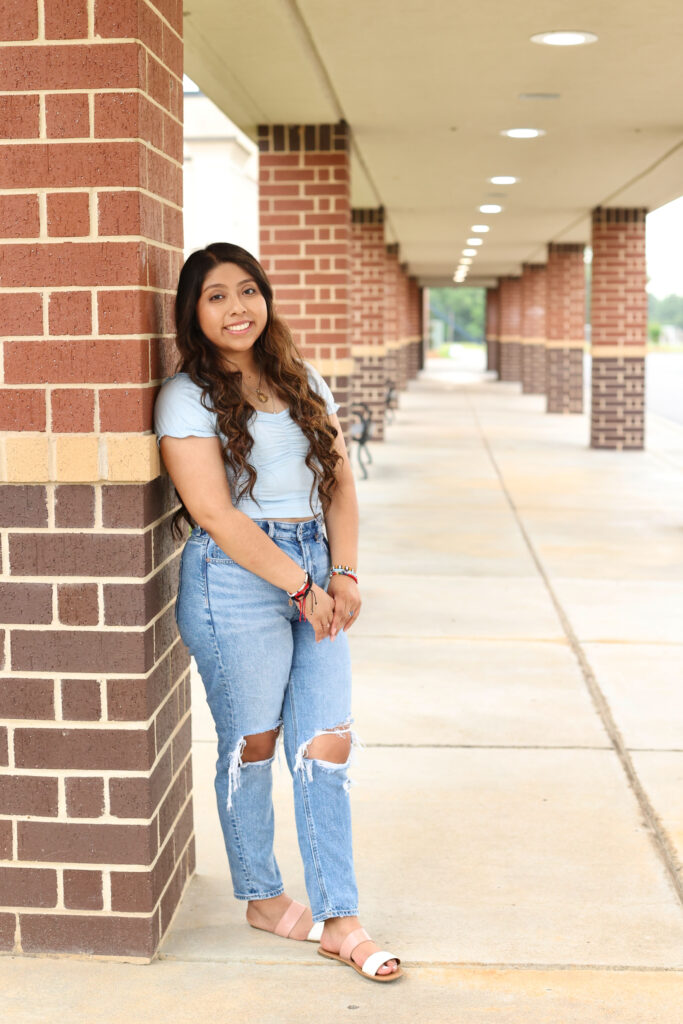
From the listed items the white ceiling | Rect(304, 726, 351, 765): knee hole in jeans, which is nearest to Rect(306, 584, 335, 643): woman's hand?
Rect(304, 726, 351, 765): knee hole in jeans

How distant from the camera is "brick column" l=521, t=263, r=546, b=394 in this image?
99.0ft

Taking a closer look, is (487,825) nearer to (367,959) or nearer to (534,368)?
(367,959)

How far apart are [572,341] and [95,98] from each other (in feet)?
67.8

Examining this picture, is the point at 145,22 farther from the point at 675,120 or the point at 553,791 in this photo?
the point at 675,120

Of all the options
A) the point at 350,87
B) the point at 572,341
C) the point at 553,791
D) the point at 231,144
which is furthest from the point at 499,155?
the point at 231,144

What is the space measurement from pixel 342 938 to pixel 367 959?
0.34 feet

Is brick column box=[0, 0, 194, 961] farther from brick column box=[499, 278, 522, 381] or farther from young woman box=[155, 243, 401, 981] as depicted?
brick column box=[499, 278, 522, 381]

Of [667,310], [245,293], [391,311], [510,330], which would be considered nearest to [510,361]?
[510,330]

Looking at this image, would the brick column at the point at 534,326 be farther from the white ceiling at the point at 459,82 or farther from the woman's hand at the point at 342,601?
the woman's hand at the point at 342,601

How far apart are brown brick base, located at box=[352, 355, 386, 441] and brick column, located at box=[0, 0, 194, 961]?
14.6 metres

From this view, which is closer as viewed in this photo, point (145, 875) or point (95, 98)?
point (95, 98)

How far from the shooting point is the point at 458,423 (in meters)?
21.4

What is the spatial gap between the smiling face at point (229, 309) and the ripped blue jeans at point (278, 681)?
450mm

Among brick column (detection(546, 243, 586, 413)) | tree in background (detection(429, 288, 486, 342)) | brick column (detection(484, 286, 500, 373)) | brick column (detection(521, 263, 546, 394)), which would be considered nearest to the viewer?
brick column (detection(546, 243, 586, 413))
